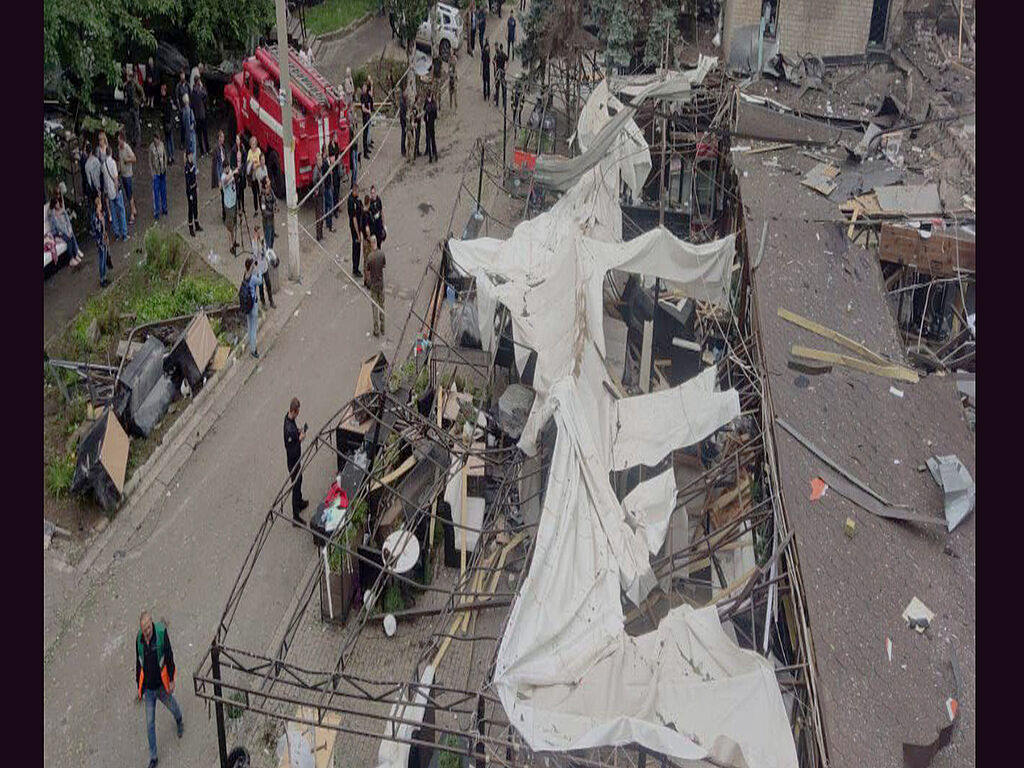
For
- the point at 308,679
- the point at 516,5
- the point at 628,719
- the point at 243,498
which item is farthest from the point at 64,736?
the point at 516,5

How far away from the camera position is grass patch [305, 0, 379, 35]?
33.8 meters

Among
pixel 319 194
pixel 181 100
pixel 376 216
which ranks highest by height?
pixel 181 100

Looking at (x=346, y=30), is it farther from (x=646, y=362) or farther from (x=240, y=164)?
(x=646, y=362)

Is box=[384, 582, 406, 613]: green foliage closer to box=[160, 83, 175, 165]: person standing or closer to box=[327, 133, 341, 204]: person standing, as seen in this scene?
box=[327, 133, 341, 204]: person standing

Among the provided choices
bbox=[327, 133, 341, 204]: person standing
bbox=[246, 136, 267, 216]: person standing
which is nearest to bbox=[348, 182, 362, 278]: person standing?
bbox=[327, 133, 341, 204]: person standing

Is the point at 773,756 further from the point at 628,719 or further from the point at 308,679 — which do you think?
the point at 308,679

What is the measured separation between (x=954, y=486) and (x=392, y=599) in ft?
23.5

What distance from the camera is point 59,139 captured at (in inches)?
913

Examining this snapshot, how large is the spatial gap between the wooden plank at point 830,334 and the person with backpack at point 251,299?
8.50 metres

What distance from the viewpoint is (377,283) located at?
837 inches

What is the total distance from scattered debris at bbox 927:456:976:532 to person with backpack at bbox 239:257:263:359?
36.3ft

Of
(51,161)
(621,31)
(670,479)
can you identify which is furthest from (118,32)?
(670,479)

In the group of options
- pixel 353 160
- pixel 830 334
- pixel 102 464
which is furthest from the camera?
pixel 353 160

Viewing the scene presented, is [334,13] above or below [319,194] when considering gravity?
above
